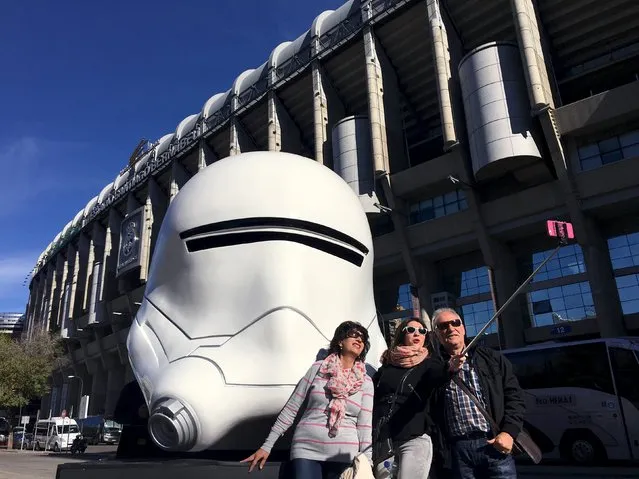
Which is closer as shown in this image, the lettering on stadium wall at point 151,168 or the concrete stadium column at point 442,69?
the concrete stadium column at point 442,69

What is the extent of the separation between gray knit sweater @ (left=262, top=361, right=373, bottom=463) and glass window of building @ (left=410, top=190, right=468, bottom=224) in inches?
808

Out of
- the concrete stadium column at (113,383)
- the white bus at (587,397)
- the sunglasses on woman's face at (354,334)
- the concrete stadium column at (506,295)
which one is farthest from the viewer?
the concrete stadium column at (113,383)

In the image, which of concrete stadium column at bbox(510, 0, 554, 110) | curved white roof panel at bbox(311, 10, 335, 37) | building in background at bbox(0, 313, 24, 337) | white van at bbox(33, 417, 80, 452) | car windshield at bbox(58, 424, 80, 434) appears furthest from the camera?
building in background at bbox(0, 313, 24, 337)

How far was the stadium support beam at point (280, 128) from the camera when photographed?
28.9m

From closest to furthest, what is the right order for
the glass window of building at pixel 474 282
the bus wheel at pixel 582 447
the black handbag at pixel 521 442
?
the black handbag at pixel 521 442 < the bus wheel at pixel 582 447 < the glass window of building at pixel 474 282

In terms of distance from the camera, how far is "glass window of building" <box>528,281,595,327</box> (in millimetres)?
20266

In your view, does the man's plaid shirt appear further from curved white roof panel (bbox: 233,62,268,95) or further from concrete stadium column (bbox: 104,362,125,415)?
concrete stadium column (bbox: 104,362,125,415)

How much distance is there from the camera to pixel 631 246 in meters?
19.9

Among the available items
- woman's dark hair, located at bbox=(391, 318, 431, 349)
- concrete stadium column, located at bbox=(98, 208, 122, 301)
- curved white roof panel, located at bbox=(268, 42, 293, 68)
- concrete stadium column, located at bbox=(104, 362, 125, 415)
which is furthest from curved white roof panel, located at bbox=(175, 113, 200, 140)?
woman's dark hair, located at bbox=(391, 318, 431, 349)

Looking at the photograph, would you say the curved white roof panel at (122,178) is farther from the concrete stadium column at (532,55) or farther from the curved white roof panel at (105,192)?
the concrete stadium column at (532,55)

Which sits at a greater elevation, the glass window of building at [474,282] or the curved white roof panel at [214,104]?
the curved white roof panel at [214,104]

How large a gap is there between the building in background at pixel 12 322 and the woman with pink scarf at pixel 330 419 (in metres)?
102

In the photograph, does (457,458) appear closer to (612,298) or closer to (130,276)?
(612,298)

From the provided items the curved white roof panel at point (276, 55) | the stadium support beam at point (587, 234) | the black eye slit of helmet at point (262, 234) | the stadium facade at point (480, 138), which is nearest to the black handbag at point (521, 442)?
the black eye slit of helmet at point (262, 234)
